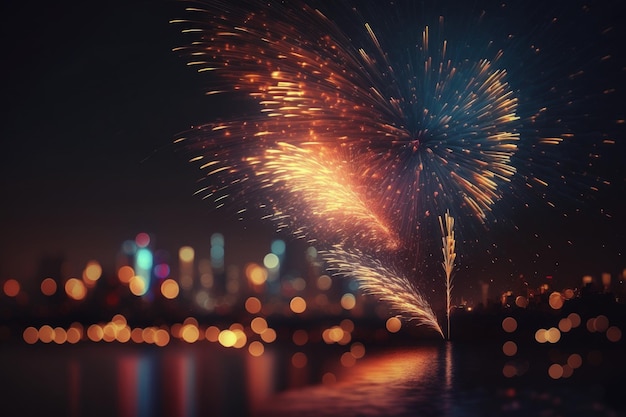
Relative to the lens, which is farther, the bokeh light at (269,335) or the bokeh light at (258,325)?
the bokeh light at (258,325)

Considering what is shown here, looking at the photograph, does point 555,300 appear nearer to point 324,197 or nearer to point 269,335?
point 324,197

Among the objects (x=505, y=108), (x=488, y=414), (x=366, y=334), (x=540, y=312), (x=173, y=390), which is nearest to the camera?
(x=488, y=414)

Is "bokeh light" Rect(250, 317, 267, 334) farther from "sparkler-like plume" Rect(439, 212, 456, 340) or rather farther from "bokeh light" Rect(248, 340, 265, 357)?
"sparkler-like plume" Rect(439, 212, 456, 340)

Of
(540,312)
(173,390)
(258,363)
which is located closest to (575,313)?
(540,312)

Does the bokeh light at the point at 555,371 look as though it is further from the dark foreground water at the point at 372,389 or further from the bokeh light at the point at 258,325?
the bokeh light at the point at 258,325

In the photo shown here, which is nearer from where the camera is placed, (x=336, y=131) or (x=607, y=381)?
(x=336, y=131)

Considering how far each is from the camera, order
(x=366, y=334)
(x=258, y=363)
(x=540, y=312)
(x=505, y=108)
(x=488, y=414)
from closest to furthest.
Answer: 1. (x=488, y=414)
2. (x=505, y=108)
3. (x=540, y=312)
4. (x=366, y=334)
5. (x=258, y=363)

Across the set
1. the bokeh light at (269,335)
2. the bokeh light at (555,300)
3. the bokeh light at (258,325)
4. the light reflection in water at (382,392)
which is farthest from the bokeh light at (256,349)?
the bokeh light at (555,300)

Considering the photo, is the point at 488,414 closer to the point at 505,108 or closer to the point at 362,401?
the point at 362,401
